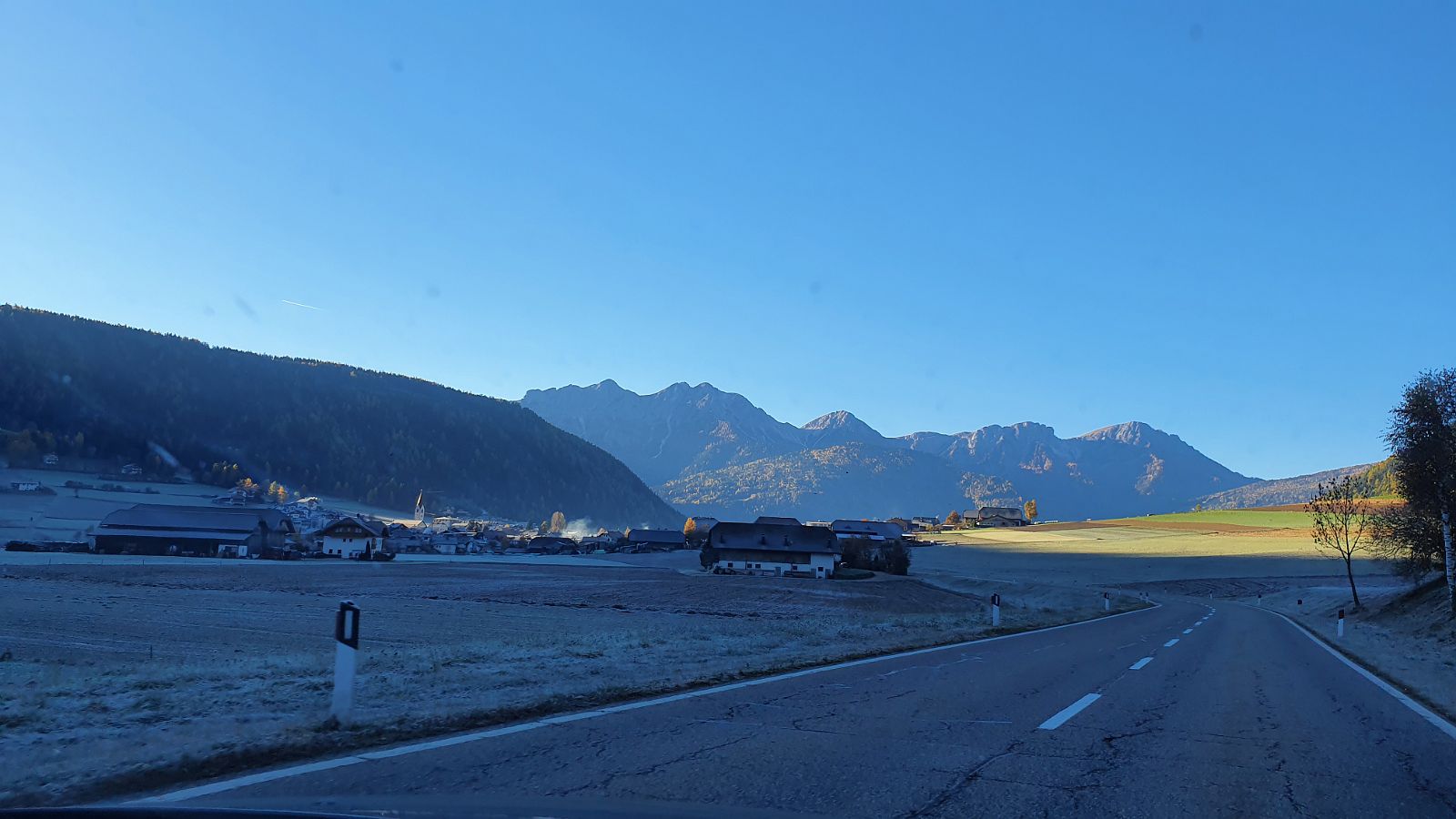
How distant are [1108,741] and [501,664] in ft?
27.6

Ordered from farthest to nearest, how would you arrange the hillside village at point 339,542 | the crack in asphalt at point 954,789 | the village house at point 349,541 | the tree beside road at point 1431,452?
1. the village house at point 349,541
2. the hillside village at point 339,542
3. the tree beside road at point 1431,452
4. the crack in asphalt at point 954,789

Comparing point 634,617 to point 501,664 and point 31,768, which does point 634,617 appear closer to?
point 501,664

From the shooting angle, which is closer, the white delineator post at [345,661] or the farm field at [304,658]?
the farm field at [304,658]

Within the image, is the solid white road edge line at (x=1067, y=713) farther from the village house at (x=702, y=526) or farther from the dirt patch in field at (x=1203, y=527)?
the village house at (x=702, y=526)

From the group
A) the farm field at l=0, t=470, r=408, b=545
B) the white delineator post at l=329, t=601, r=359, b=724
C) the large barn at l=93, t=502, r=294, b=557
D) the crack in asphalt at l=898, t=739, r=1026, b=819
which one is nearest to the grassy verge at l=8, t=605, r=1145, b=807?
the white delineator post at l=329, t=601, r=359, b=724

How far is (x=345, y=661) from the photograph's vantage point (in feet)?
26.1

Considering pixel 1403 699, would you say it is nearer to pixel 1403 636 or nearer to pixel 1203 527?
pixel 1403 636

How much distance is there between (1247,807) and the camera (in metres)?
5.84

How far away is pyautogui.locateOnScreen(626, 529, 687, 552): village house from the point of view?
13800 cm

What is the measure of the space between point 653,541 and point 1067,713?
441 feet

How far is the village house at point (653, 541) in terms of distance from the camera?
13800 cm

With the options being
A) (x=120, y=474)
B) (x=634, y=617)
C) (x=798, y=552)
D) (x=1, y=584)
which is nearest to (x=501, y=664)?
(x=634, y=617)

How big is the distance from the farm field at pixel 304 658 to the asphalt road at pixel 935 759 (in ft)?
3.83

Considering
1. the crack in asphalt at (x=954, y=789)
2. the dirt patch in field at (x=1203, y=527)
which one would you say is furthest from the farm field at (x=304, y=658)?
the dirt patch in field at (x=1203, y=527)
